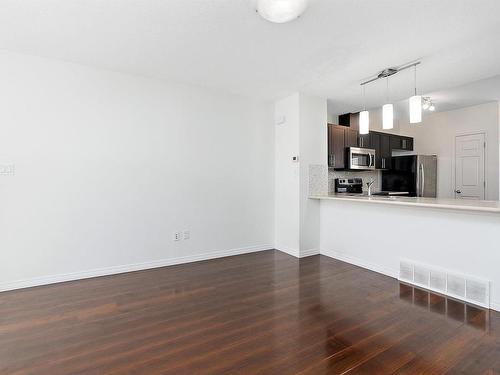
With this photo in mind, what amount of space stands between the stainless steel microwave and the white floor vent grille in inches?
85.2

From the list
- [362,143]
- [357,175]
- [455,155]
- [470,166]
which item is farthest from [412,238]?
[455,155]

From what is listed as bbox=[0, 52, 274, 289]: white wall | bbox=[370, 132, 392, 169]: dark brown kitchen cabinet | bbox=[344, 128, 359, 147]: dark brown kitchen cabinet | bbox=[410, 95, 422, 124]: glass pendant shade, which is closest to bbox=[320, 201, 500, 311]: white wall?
bbox=[410, 95, 422, 124]: glass pendant shade

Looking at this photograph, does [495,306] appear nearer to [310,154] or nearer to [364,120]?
[364,120]

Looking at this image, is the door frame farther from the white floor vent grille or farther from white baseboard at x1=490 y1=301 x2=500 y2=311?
white baseboard at x1=490 y1=301 x2=500 y2=311

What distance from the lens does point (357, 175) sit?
5.65 meters

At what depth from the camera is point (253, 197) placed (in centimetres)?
440

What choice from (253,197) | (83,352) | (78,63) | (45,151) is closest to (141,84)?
(78,63)

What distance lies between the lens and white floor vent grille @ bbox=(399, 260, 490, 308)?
2527mm

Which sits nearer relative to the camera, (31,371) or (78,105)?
(31,371)

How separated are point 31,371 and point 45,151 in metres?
2.23

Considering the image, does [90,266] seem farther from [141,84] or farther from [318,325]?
[318,325]

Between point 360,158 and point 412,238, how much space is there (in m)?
2.22

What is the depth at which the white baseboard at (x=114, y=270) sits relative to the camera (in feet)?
9.53

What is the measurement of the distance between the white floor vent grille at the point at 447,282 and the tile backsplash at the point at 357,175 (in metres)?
2.17
